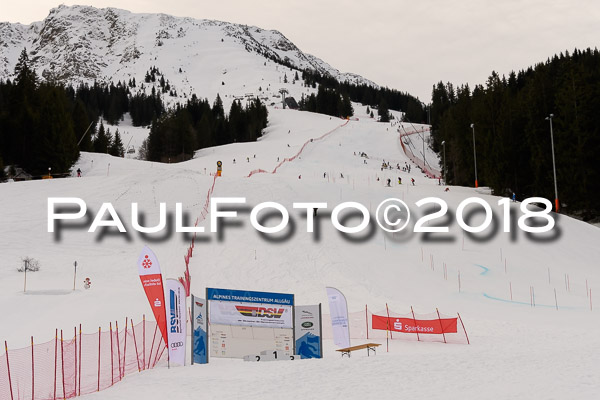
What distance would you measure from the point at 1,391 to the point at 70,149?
49.3m

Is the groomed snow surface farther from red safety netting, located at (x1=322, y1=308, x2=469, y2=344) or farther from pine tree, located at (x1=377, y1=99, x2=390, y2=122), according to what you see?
pine tree, located at (x1=377, y1=99, x2=390, y2=122)

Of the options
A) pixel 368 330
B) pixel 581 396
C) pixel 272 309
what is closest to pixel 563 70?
pixel 368 330

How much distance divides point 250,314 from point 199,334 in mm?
1609

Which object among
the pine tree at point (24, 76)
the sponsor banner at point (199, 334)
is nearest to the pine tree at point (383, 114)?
the pine tree at point (24, 76)

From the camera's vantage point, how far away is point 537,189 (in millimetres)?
43750

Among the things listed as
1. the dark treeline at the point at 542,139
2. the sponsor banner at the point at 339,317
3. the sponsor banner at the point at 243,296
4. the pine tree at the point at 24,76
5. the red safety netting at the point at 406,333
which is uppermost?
the pine tree at the point at 24,76

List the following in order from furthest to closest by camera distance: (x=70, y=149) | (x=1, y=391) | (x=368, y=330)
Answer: (x=70, y=149) → (x=368, y=330) → (x=1, y=391)

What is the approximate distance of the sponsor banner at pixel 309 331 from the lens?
16.0 meters

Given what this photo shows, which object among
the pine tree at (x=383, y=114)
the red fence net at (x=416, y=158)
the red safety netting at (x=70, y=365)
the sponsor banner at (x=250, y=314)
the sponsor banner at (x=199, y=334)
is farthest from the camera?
the pine tree at (x=383, y=114)

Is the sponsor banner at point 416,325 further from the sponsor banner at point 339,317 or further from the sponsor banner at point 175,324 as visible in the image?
the sponsor banner at point 175,324

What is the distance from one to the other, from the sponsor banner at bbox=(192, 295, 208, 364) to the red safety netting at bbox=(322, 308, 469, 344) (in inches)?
203

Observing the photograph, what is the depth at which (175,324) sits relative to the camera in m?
14.8

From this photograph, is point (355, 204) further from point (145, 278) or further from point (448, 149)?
point (448, 149)

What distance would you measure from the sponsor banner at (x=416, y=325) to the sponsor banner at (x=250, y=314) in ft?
13.4
